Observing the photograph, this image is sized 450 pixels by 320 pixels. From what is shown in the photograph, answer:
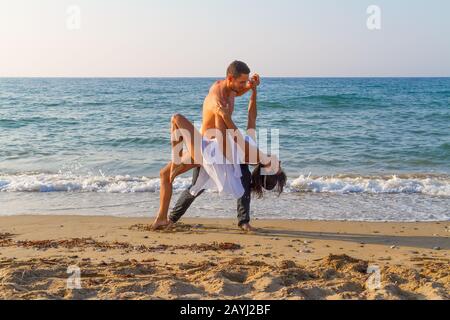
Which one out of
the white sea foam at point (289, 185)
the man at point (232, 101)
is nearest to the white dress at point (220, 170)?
the man at point (232, 101)

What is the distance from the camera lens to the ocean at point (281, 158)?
7559mm

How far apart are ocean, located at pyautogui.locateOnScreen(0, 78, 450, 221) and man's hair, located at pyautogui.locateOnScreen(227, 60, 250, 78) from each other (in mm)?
2067

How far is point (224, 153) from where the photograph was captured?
5.71 meters

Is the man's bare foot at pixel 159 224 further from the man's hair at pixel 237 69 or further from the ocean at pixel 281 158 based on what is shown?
the man's hair at pixel 237 69

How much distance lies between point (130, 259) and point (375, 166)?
7823 millimetres

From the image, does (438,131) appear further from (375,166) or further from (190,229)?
(190,229)

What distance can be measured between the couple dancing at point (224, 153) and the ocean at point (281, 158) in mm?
1075

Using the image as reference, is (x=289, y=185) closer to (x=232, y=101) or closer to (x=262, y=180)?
(x=262, y=180)

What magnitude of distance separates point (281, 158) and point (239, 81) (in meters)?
6.99

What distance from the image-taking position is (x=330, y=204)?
7762 mm

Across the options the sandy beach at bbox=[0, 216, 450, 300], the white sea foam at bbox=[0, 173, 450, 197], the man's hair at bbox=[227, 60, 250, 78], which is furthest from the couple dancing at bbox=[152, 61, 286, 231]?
the white sea foam at bbox=[0, 173, 450, 197]

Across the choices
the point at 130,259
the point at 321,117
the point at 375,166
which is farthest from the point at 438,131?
the point at 130,259

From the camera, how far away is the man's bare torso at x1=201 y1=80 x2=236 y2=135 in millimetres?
5641

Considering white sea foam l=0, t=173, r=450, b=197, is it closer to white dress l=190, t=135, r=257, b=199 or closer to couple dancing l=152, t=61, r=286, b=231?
couple dancing l=152, t=61, r=286, b=231
